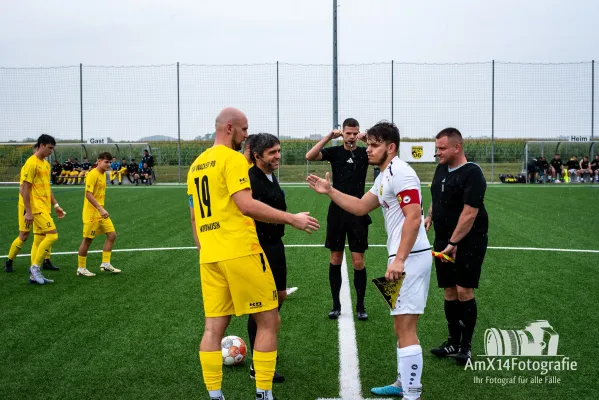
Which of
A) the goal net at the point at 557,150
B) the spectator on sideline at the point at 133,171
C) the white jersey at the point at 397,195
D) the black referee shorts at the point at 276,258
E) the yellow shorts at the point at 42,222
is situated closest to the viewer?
the white jersey at the point at 397,195

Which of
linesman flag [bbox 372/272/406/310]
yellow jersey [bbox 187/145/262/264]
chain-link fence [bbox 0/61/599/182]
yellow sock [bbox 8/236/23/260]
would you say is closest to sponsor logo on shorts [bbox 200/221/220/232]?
yellow jersey [bbox 187/145/262/264]

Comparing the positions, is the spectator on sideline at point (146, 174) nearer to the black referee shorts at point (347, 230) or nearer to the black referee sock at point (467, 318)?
the black referee shorts at point (347, 230)

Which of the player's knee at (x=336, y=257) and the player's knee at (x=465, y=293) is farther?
the player's knee at (x=336, y=257)

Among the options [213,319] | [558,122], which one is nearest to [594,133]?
[558,122]

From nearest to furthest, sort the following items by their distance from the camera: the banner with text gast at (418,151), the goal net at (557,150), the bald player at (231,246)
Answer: the bald player at (231,246) → the banner with text gast at (418,151) → the goal net at (557,150)

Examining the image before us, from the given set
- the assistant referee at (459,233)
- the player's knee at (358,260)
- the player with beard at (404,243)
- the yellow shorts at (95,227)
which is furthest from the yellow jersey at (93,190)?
the assistant referee at (459,233)

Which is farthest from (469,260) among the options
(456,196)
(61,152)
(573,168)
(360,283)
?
(61,152)

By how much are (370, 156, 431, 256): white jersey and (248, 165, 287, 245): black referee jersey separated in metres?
0.91

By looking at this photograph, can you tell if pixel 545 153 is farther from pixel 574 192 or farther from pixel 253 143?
pixel 253 143

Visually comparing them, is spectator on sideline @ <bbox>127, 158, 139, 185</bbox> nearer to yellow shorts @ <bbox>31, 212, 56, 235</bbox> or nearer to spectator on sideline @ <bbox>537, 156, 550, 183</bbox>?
spectator on sideline @ <bbox>537, 156, 550, 183</bbox>

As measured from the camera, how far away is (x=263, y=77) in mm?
34312

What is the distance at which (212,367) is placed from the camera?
4.25 m

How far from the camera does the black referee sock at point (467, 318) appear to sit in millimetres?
5422

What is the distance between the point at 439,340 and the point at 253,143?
9.44 ft
